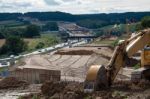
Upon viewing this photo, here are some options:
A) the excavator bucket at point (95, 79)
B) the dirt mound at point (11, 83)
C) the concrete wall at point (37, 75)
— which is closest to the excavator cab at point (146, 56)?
the excavator bucket at point (95, 79)

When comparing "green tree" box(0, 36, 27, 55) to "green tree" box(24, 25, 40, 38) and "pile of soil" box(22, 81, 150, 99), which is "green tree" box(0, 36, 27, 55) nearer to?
"green tree" box(24, 25, 40, 38)

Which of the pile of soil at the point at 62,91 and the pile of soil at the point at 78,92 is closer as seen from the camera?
the pile of soil at the point at 78,92

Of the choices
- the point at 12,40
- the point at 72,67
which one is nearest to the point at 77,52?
the point at 72,67

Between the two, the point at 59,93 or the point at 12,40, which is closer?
the point at 59,93

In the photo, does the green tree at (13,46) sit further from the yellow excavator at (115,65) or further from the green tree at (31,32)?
the yellow excavator at (115,65)

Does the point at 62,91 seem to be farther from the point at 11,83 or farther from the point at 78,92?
the point at 11,83

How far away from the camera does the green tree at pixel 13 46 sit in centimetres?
Answer: 9606

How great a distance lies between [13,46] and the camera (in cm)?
9706

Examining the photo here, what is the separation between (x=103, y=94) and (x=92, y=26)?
180026mm

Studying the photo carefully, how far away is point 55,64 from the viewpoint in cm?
3709

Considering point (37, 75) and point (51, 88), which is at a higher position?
point (51, 88)

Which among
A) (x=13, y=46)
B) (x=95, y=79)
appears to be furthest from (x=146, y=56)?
(x=13, y=46)

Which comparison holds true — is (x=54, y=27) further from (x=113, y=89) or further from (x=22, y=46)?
(x=113, y=89)

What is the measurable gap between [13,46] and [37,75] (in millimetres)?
69353
